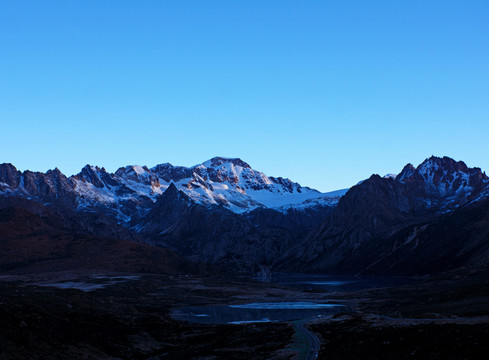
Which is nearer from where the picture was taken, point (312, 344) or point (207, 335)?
point (312, 344)

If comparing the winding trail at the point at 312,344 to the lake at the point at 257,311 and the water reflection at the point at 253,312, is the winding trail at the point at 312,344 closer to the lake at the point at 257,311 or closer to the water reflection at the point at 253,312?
the water reflection at the point at 253,312

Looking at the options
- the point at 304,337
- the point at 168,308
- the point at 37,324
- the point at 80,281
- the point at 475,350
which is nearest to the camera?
the point at 475,350

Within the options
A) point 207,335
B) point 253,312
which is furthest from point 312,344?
point 253,312

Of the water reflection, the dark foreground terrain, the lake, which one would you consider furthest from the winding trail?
the lake

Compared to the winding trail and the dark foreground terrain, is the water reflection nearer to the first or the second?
the dark foreground terrain

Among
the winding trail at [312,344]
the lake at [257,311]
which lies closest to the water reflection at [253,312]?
the lake at [257,311]

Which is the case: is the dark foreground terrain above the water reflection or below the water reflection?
above

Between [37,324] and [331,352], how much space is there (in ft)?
108

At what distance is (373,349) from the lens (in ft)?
173

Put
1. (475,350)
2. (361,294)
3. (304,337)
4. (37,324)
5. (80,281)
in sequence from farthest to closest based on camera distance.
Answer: (80,281) < (361,294) < (304,337) < (37,324) < (475,350)

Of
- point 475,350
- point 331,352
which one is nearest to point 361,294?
point 331,352

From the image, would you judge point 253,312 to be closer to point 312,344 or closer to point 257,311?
point 257,311

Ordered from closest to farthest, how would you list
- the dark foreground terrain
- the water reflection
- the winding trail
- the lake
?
1. the dark foreground terrain
2. the winding trail
3. the water reflection
4. the lake

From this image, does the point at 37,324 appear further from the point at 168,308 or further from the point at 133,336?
the point at 168,308
